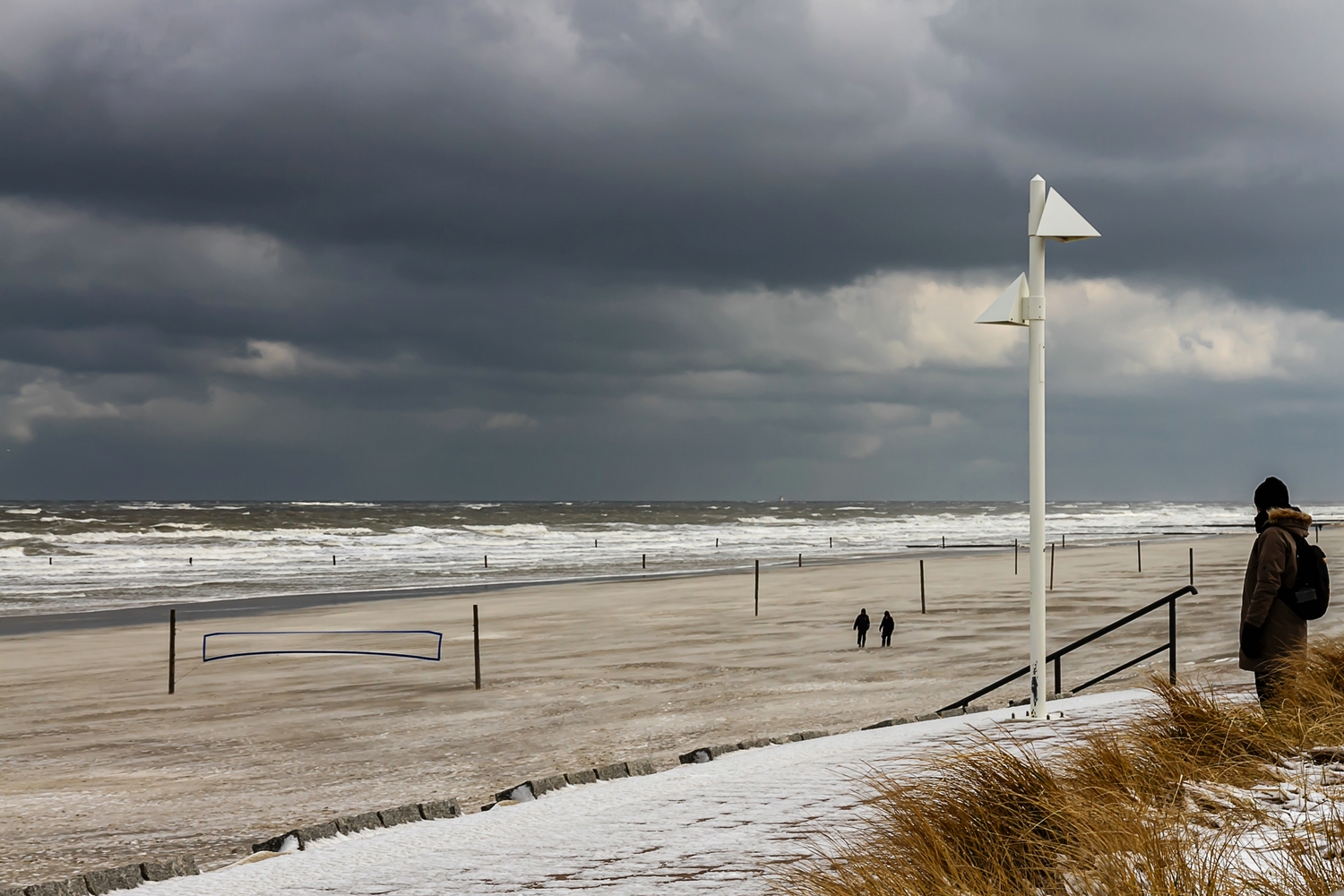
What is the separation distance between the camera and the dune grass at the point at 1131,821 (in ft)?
11.6

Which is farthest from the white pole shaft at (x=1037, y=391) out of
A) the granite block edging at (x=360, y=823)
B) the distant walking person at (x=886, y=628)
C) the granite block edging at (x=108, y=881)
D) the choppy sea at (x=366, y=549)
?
the choppy sea at (x=366, y=549)

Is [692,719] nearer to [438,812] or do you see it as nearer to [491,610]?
[438,812]

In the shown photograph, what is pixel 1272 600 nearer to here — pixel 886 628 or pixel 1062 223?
pixel 1062 223

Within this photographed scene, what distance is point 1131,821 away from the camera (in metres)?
3.87

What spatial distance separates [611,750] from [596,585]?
90.4ft

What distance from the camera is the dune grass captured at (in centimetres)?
354

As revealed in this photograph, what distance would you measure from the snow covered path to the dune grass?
420mm

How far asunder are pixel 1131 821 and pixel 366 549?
221ft

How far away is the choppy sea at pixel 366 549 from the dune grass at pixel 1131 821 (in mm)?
36037


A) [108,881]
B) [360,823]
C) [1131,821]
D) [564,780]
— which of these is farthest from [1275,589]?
[108,881]

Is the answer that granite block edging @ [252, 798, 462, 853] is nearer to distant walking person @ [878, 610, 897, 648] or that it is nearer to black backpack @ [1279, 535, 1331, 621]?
black backpack @ [1279, 535, 1331, 621]

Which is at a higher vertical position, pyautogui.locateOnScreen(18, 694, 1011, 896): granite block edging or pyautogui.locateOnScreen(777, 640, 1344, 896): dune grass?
pyautogui.locateOnScreen(777, 640, 1344, 896): dune grass

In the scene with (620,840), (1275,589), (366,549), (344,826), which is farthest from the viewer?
(366,549)

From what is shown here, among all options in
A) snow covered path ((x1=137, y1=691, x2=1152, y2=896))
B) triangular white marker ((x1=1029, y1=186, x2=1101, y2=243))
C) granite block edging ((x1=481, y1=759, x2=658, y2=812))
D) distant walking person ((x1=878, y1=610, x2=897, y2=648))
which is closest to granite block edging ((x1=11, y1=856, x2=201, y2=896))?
snow covered path ((x1=137, y1=691, x2=1152, y2=896))
